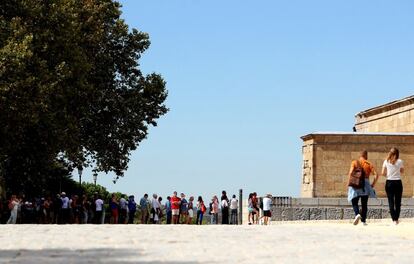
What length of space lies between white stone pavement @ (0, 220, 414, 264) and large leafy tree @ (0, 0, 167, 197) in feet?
59.4

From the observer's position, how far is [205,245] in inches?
506

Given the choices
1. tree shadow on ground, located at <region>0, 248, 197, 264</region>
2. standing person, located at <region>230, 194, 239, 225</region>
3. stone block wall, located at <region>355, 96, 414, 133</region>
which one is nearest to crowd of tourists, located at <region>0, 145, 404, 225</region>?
standing person, located at <region>230, 194, 239, 225</region>

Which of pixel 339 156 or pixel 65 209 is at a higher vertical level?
→ pixel 339 156

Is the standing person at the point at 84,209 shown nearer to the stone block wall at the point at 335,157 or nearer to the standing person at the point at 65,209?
the standing person at the point at 65,209

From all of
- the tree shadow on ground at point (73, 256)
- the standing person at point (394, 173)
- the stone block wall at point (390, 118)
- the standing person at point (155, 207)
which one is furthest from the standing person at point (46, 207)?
the tree shadow on ground at point (73, 256)

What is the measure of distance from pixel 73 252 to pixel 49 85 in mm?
24960

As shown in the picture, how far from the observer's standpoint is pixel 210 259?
10633mm

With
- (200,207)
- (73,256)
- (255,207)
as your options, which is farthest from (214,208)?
(73,256)

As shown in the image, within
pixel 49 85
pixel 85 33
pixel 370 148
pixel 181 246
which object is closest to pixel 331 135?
pixel 370 148

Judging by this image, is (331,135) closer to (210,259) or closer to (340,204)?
(340,204)

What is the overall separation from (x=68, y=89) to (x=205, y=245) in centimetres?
2695

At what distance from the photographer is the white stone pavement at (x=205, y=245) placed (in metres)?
10.8

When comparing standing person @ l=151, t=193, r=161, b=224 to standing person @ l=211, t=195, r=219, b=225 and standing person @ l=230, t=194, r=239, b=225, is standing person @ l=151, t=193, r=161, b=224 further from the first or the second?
standing person @ l=230, t=194, r=239, b=225

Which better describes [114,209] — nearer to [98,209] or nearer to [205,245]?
[98,209]
